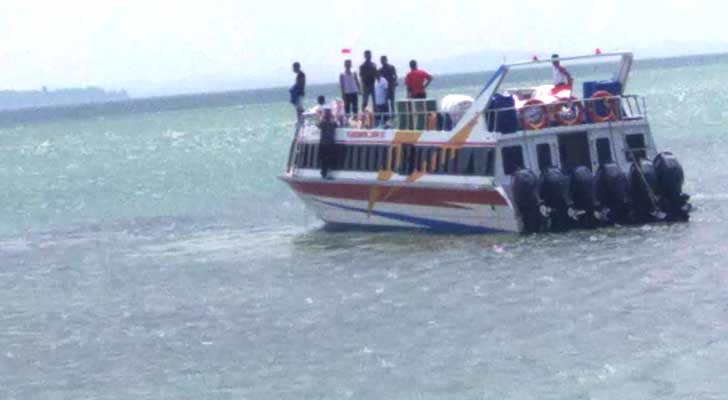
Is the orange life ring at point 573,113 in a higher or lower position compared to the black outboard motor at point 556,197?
higher

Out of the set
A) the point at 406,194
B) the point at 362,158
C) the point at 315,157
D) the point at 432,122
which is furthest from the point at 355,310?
the point at 315,157

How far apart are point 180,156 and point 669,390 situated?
6503 cm

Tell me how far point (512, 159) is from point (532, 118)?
0.99 m

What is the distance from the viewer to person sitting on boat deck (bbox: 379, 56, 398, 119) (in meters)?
36.8

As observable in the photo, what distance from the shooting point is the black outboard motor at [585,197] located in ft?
106

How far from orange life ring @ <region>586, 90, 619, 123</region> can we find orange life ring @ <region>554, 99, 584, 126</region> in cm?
18

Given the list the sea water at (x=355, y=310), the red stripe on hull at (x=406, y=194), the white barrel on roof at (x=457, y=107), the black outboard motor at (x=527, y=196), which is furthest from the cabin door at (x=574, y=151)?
the white barrel on roof at (x=457, y=107)

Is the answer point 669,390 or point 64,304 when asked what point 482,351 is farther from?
point 64,304

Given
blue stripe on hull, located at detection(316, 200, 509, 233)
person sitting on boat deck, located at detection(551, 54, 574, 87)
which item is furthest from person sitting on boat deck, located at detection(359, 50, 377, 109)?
person sitting on boat deck, located at detection(551, 54, 574, 87)

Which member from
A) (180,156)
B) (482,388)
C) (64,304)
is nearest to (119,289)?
(64,304)

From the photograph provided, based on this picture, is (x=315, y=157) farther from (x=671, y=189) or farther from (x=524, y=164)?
(x=671, y=189)

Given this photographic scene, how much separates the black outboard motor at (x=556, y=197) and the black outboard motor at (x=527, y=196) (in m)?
0.17

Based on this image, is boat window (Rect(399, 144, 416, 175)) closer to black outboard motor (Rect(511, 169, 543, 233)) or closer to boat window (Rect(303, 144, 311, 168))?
black outboard motor (Rect(511, 169, 543, 233))

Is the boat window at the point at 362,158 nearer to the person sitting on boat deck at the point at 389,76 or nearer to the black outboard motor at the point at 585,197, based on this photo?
the person sitting on boat deck at the point at 389,76
